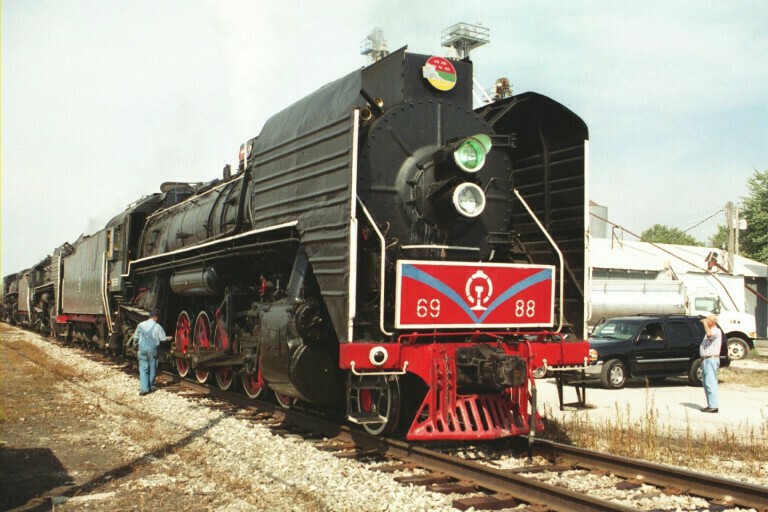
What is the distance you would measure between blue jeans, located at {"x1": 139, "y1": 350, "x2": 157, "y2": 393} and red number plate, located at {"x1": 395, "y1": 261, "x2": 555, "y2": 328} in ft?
22.1

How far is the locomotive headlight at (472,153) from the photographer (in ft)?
21.7

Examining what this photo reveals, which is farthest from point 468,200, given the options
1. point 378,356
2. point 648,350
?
point 648,350

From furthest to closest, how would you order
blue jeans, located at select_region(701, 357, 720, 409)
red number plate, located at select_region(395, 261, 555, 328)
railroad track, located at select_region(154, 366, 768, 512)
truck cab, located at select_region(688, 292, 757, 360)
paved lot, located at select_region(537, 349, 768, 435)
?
1. truck cab, located at select_region(688, 292, 757, 360)
2. blue jeans, located at select_region(701, 357, 720, 409)
3. paved lot, located at select_region(537, 349, 768, 435)
4. red number plate, located at select_region(395, 261, 555, 328)
5. railroad track, located at select_region(154, 366, 768, 512)

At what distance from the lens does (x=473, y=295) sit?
6613 millimetres

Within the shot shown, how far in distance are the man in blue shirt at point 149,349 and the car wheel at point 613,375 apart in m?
8.57

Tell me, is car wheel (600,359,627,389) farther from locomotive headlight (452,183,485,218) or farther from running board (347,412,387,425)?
running board (347,412,387,425)

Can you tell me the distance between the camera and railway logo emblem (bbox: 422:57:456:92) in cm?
703

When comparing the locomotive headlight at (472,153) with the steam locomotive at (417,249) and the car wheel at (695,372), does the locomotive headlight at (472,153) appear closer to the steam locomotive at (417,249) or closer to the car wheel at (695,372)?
the steam locomotive at (417,249)

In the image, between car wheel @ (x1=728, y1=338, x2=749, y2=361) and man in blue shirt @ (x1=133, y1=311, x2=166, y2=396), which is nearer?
man in blue shirt @ (x1=133, y1=311, x2=166, y2=396)

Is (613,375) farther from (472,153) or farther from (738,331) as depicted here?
(738,331)

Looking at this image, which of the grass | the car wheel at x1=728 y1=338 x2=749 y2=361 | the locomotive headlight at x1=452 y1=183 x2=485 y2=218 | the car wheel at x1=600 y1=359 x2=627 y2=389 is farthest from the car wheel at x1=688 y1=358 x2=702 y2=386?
the locomotive headlight at x1=452 y1=183 x2=485 y2=218

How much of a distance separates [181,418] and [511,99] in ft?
18.6

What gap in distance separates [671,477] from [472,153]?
3336 millimetres

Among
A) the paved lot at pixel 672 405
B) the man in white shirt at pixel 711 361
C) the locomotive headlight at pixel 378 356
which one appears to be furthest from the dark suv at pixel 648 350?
the locomotive headlight at pixel 378 356
